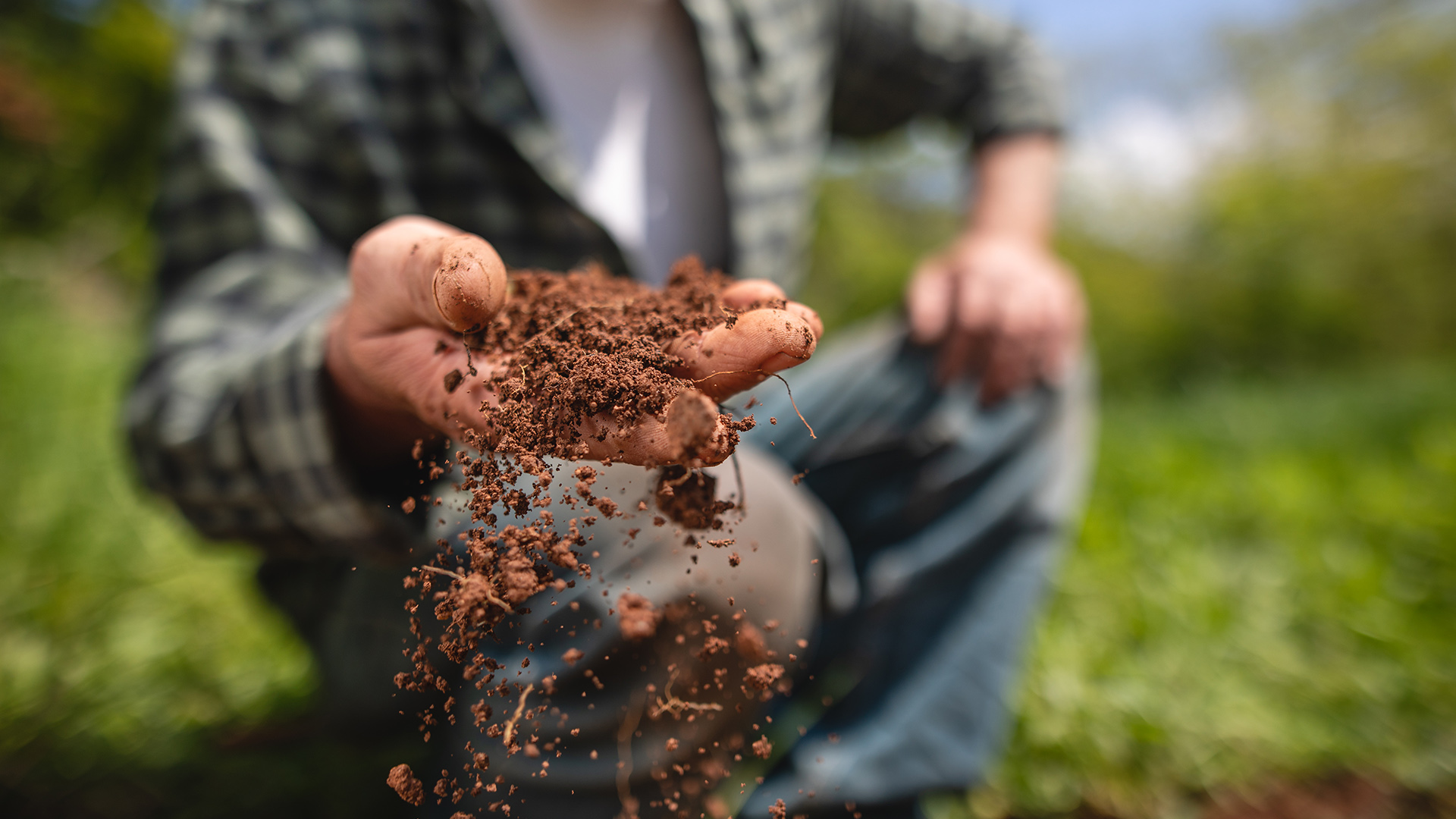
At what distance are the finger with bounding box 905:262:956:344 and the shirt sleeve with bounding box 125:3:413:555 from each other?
Answer: 2.82ft

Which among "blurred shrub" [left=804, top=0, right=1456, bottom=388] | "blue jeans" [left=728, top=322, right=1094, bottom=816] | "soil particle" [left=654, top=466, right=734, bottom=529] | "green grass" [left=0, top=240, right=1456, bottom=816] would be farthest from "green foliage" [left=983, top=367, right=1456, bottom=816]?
"blurred shrub" [left=804, top=0, right=1456, bottom=388]

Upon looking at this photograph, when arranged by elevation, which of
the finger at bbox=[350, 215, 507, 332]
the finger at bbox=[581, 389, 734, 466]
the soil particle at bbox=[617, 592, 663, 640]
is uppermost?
the finger at bbox=[350, 215, 507, 332]

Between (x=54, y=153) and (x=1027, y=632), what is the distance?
6944 millimetres

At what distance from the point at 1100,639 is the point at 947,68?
140cm

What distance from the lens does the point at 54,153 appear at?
5121 millimetres

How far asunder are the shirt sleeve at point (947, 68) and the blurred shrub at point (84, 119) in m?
5.81

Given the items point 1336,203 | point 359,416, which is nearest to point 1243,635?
point 359,416

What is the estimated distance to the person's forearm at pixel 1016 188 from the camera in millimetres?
1475

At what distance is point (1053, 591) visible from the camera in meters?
1.89

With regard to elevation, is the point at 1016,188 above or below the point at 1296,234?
above

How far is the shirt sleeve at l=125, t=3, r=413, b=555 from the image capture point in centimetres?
74

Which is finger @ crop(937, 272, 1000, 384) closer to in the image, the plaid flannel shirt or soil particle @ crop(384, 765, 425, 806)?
the plaid flannel shirt

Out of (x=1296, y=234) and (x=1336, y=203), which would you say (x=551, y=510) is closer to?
(x=1296, y=234)

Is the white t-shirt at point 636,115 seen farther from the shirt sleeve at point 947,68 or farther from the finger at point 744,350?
the finger at point 744,350
